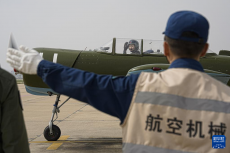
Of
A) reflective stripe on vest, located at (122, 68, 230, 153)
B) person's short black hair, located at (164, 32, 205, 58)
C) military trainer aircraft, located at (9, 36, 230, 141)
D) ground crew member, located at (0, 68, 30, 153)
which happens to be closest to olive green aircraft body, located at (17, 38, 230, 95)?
military trainer aircraft, located at (9, 36, 230, 141)

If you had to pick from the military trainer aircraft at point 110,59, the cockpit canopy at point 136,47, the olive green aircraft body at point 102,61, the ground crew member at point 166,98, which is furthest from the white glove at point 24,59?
the cockpit canopy at point 136,47

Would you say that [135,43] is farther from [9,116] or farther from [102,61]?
[9,116]

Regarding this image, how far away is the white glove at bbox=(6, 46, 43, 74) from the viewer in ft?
4.83

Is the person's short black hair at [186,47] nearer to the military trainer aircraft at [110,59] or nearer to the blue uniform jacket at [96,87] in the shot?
the blue uniform jacket at [96,87]

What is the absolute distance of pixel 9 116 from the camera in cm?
181

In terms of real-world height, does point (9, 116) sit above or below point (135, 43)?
above

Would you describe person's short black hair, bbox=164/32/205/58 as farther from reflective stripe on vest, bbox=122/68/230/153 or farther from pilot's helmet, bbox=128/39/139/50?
pilot's helmet, bbox=128/39/139/50

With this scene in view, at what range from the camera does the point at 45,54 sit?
24.2ft

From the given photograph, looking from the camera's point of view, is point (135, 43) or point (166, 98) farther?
point (135, 43)

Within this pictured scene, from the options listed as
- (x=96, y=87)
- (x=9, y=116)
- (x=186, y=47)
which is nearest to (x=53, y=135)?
(x=9, y=116)

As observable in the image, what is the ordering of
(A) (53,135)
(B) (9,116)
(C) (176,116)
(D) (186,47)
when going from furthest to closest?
(A) (53,135) → (B) (9,116) → (D) (186,47) → (C) (176,116)

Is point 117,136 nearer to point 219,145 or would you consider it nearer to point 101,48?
point 101,48

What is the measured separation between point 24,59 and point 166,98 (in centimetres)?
78

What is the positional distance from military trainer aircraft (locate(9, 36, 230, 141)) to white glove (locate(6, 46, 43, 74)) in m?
5.58
